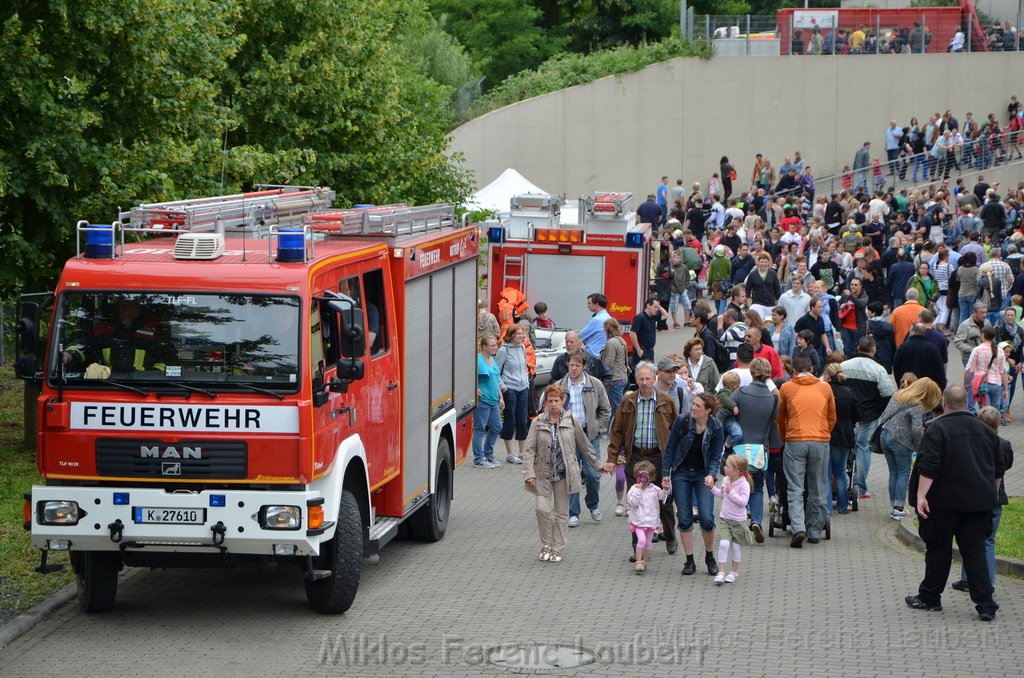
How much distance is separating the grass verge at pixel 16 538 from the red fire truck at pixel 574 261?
8.07 metres

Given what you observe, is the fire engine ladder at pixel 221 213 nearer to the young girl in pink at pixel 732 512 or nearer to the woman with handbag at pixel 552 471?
the woman with handbag at pixel 552 471

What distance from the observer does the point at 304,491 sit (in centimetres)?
1025

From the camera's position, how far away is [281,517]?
10180 millimetres

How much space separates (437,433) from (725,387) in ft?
8.75

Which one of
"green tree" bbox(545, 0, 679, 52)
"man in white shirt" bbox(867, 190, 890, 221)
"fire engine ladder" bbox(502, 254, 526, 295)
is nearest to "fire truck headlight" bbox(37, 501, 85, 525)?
"fire engine ladder" bbox(502, 254, 526, 295)

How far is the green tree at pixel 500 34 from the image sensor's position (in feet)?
184

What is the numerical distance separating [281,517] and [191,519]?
0.62 m

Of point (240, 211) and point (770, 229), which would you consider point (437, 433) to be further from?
point (770, 229)

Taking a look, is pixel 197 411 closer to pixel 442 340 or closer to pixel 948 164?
pixel 442 340

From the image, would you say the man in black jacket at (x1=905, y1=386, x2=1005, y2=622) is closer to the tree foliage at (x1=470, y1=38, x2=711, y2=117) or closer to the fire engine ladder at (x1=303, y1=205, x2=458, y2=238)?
the fire engine ladder at (x1=303, y1=205, x2=458, y2=238)

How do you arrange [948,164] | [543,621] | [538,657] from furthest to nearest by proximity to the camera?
[948,164], [543,621], [538,657]

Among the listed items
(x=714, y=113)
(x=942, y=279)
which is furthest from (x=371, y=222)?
(x=714, y=113)

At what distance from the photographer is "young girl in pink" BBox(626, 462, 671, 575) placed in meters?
12.7

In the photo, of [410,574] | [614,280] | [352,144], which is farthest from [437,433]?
[352,144]
